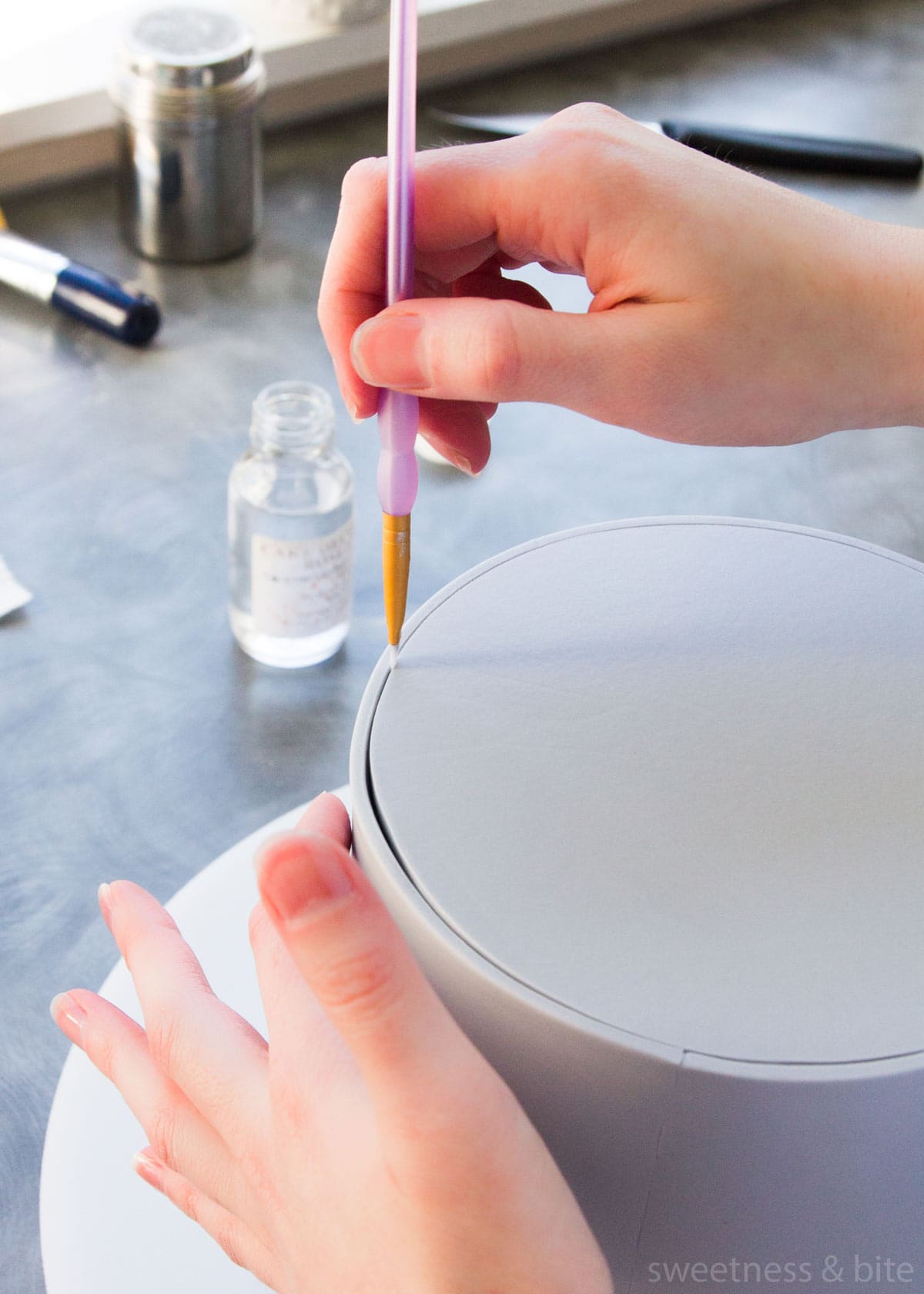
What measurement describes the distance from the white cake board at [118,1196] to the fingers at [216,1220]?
20 mm

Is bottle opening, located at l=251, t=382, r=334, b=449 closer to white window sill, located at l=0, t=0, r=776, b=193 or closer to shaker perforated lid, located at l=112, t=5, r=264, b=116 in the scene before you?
shaker perforated lid, located at l=112, t=5, r=264, b=116

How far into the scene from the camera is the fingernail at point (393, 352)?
0.52 m

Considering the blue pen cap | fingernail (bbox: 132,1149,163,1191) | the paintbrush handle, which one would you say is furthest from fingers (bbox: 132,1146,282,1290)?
the blue pen cap

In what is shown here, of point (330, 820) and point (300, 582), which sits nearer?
point (330, 820)

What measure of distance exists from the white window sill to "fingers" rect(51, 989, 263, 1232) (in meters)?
0.78

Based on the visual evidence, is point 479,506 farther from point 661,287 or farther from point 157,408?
point 661,287

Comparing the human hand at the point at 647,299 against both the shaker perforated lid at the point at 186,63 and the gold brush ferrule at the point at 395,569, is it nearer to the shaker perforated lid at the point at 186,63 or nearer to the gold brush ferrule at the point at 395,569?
the gold brush ferrule at the point at 395,569

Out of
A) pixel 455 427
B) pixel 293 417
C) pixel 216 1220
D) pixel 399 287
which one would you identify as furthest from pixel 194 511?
pixel 216 1220

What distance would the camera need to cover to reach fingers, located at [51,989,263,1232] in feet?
1.61

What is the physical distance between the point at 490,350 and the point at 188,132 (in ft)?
1.91

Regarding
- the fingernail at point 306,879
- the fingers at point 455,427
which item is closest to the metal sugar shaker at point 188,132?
the fingers at point 455,427

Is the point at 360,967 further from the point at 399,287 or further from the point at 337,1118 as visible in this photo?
the point at 399,287

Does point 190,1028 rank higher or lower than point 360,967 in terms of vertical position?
lower

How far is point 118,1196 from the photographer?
1.79 ft
